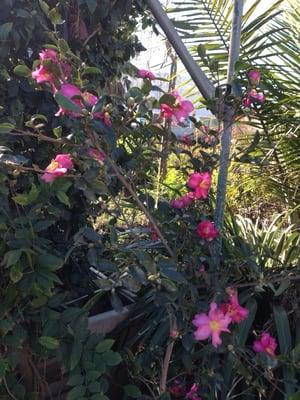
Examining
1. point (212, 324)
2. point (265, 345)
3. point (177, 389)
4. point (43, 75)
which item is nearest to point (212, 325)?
point (212, 324)

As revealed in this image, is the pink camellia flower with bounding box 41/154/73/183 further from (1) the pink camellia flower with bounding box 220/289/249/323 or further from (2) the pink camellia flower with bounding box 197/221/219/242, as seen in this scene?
(1) the pink camellia flower with bounding box 220/289/249/323

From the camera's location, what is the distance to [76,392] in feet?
4.25

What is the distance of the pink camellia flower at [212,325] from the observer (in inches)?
50.5

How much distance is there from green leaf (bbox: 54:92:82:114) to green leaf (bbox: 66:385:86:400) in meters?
0.73

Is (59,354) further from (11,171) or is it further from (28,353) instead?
(11,171)

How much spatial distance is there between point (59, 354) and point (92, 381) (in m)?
0.12

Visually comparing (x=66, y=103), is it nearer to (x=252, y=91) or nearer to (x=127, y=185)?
(x=127, y=185)

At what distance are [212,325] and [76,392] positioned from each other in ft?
1.30

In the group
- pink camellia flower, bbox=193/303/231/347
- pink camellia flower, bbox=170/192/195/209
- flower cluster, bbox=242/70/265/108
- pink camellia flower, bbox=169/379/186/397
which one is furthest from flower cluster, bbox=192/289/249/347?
flower cluster, bbox=242/70/265/108

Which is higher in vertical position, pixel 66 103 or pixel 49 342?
pixel 66 103

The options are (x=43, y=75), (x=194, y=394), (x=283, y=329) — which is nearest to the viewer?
(x=43, y=75)

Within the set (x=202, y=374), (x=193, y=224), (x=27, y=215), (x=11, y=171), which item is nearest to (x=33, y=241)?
(x=27, y=215)

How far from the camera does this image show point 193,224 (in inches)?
58.1

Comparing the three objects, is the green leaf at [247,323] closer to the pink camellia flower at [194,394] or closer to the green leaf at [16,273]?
the pink camellia flower at [194,394]
